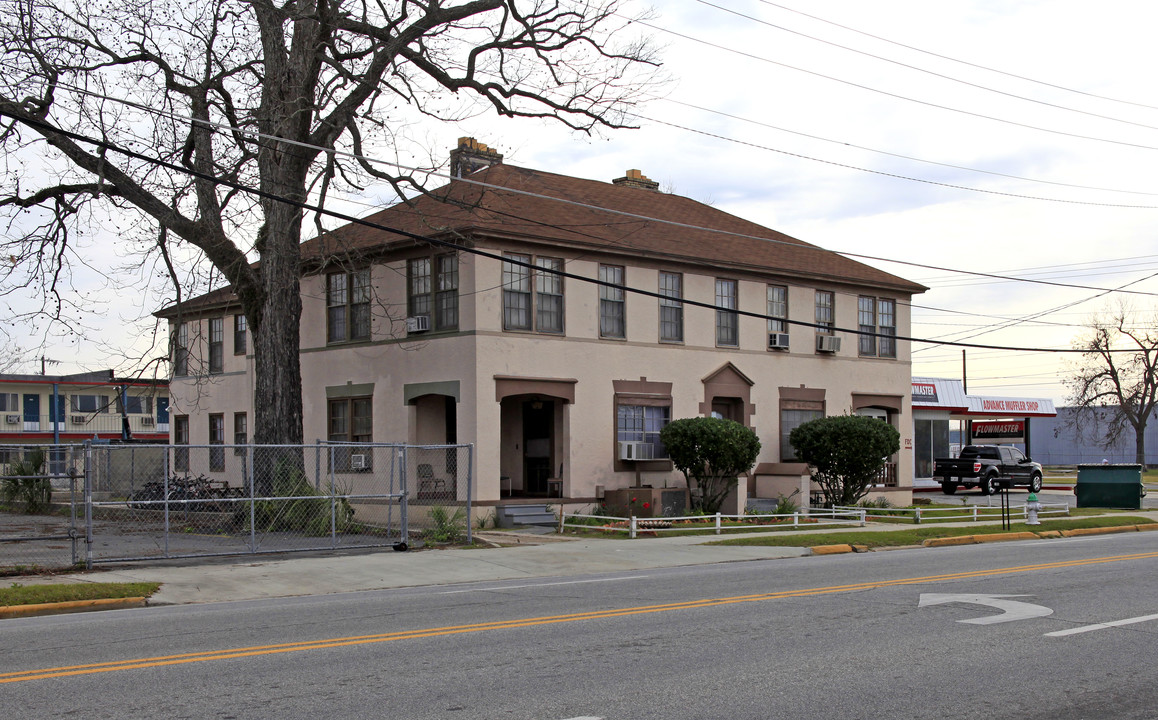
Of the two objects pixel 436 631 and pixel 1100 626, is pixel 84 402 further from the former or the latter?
pixel 1100 626

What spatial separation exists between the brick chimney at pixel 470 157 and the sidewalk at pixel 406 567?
12.3 meters

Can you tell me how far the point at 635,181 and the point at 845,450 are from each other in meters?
11.1

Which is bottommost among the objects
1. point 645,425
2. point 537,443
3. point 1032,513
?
point 1032,513

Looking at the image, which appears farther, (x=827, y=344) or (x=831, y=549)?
(x=827, y=344)

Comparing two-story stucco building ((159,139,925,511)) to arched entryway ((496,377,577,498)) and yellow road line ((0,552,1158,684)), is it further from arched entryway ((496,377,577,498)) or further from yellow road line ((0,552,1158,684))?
yellow road line ((0,552,1158,684))

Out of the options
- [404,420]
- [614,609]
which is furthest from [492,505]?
[614,609]

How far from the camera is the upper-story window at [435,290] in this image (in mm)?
24844

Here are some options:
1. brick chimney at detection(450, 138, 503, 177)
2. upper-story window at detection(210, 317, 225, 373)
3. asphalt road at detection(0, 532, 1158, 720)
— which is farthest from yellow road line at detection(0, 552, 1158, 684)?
upper-story window at detection(210, 317, 225, 373)

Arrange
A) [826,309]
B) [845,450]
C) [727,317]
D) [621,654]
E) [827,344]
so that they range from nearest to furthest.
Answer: [621,654], [845,450], [727,317], [827,344], [826,309]

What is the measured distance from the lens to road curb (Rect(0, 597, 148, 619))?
12.2m

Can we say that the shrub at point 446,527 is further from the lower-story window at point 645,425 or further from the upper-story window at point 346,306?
the upper-story window at point 346,306

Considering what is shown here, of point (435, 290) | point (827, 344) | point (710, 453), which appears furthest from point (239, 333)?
point (827, 344)

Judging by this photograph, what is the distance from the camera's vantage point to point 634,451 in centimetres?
2606

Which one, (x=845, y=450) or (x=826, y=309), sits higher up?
(x=826, y=309)
